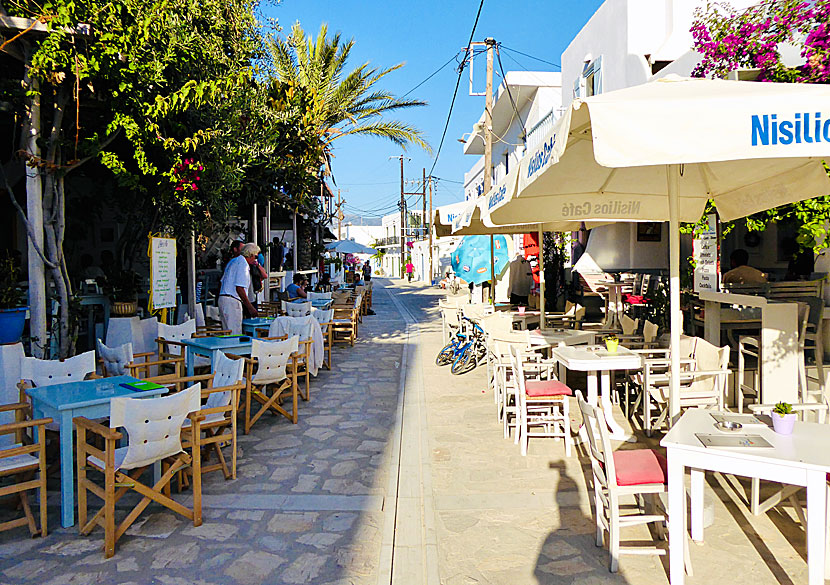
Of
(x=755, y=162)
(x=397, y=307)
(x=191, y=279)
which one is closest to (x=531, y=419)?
(x=755, y=162)

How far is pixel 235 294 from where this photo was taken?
8516 millimetres

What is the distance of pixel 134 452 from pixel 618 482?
2964 mm

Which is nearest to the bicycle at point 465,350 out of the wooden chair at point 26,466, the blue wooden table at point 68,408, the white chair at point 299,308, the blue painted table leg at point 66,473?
the white chair at point 299,308

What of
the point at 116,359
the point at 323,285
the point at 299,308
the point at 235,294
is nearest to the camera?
the point at 116,359

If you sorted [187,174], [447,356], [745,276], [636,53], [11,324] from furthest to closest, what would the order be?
[636,53] < [447,356] < [745,276] < [187,174] < [11,324]

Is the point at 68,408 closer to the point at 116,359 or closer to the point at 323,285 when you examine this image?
the point at 116,359

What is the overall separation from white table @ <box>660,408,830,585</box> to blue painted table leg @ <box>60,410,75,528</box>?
376 cm

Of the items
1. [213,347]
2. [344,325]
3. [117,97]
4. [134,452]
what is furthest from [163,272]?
[344,325]

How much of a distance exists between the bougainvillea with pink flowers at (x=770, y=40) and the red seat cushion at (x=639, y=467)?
4150mm

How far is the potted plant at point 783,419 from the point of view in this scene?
323 centimetres

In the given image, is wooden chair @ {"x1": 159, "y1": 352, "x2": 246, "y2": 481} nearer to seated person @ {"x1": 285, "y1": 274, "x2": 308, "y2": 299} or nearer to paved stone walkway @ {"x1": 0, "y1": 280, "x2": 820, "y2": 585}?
paved stone walkway @ {"x1": 0, "y1": 280, "x2": 820, "y2": 585}

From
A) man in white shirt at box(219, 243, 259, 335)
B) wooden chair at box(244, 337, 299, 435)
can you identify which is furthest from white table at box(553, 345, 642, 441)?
man in white shirt at box(219, 243, 259, 335)

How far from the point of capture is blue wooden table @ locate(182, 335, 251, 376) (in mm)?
6480

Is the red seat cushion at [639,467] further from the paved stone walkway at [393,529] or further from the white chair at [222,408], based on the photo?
the white chair at [222,408]
